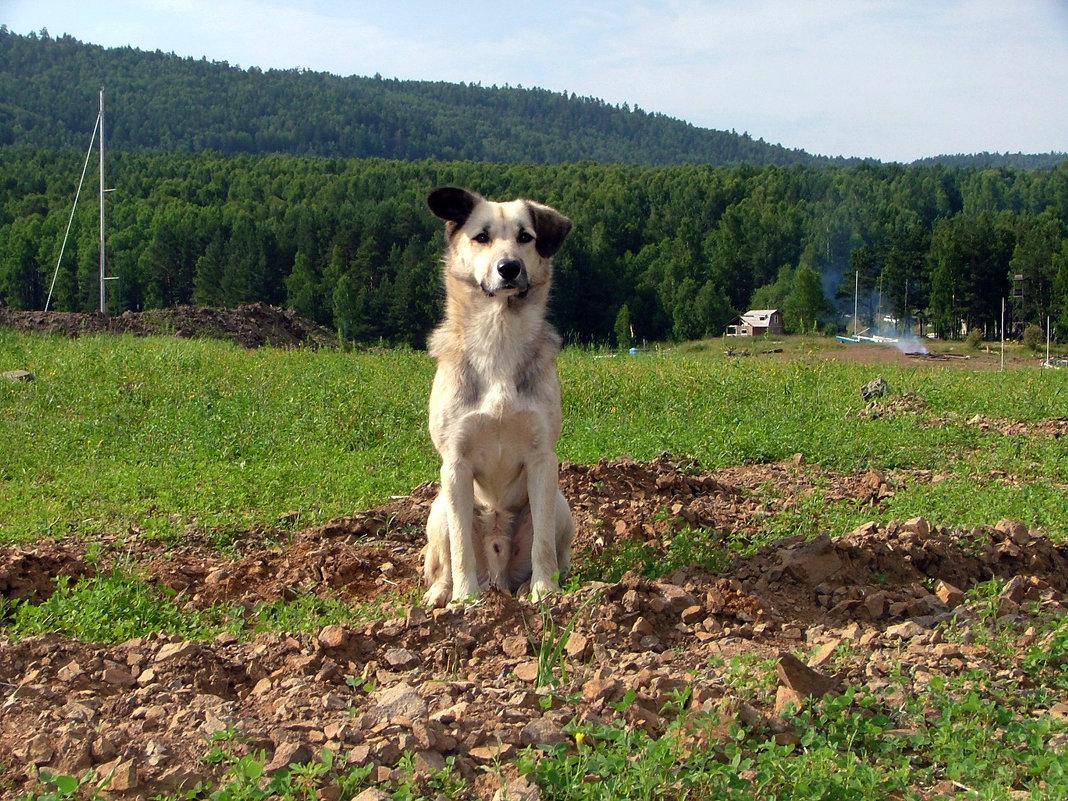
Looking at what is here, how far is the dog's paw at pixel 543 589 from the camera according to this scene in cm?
505

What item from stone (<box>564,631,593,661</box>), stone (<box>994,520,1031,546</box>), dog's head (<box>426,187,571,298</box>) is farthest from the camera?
stone (<box>994,520,1031,546</box>)

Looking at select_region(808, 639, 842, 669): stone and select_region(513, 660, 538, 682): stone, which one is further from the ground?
select_region(808, 639, 842, 669): stone

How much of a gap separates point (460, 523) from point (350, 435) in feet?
16.9

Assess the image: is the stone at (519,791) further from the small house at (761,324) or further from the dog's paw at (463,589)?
the small house at (761,324)

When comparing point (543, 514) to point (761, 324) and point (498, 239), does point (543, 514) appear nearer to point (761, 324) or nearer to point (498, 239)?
point (498, 239)

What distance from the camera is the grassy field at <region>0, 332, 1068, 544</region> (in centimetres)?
775

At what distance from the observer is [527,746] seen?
10.9 ft

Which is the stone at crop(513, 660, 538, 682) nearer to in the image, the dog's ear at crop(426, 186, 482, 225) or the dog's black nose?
the dog's black nose

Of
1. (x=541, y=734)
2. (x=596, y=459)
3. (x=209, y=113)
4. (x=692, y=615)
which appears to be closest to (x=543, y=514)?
(x=692, y=615)

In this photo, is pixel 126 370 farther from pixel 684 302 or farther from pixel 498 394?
pixel 684 302

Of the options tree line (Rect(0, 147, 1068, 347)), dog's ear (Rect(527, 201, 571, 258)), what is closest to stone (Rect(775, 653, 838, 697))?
dog's ear (Rect(527, 201, 571, 258))

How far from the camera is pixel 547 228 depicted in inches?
223

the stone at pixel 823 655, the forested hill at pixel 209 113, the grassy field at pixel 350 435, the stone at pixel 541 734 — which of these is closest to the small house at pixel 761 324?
the grassy field at pixel 350 435

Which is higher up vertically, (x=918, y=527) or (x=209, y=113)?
(x=209, y=113)
